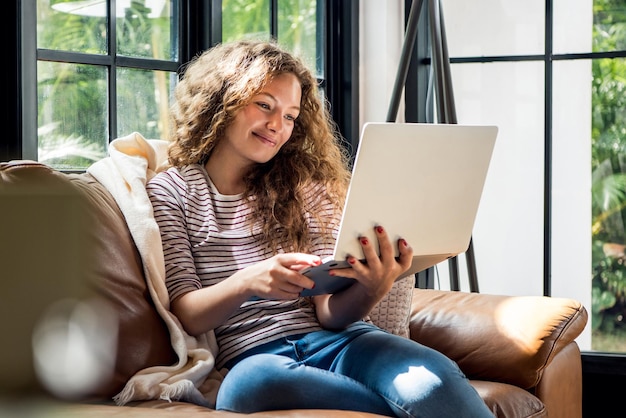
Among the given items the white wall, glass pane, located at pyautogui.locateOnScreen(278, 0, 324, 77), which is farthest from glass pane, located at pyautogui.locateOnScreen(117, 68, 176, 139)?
the white wall

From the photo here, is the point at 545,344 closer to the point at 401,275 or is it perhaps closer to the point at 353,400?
the point at 401,275

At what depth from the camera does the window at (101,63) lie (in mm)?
1748

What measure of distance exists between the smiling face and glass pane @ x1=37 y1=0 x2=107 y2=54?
17.6 inches

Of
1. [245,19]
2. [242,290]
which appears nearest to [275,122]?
[242,290]

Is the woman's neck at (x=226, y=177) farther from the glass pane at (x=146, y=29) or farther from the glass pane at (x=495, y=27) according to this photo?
the glass pane at (x=495, y=27)

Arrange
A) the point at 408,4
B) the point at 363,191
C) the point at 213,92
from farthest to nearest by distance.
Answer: the point at 408,4, the point at 213,92, the point at 363,191

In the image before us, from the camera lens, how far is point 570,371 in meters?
2.09

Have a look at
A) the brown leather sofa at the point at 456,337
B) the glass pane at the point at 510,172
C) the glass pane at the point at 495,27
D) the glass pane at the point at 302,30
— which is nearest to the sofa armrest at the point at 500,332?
the brown leather sofa at the point at 456,337

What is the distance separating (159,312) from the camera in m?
1.57

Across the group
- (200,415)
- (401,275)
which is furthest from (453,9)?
(200,415)

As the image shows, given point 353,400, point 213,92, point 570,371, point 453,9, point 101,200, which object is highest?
point 453,9

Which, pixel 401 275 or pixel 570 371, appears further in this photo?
pixel 570 371

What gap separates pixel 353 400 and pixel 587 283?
5.50ft

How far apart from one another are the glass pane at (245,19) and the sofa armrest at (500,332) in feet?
3.27
